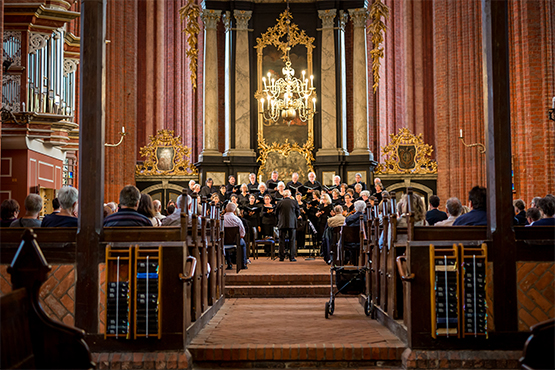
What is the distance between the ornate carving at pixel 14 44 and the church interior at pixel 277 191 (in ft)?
0.13

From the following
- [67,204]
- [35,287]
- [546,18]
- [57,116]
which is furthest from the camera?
[546,18]

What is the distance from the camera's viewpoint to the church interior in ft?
18.7

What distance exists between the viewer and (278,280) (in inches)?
418

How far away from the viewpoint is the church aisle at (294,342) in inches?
232

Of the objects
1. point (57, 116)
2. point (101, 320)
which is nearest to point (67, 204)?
point (101, 320)

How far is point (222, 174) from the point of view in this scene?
1848cm

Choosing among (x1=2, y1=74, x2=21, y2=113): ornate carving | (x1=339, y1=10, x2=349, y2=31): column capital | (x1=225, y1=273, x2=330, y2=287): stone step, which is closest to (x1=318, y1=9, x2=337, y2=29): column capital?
(x1=339, y1=10, x2=349, y2=31): column capital

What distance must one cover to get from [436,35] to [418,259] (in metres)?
15.4

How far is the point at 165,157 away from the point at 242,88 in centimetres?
309

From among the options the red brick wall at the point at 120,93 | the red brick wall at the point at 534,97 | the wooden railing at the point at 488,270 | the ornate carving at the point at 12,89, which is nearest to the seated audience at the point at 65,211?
the wooden railing at the point at 488,270

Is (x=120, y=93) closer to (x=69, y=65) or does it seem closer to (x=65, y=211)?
(x=69, y=65)

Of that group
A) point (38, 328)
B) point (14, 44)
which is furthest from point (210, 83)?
point (38, 328)

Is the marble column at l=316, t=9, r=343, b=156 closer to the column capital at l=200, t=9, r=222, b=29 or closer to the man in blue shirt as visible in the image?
the column capital at l=200, t=9, r=222, b=29

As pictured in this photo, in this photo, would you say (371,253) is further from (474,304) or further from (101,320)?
(101,320)
